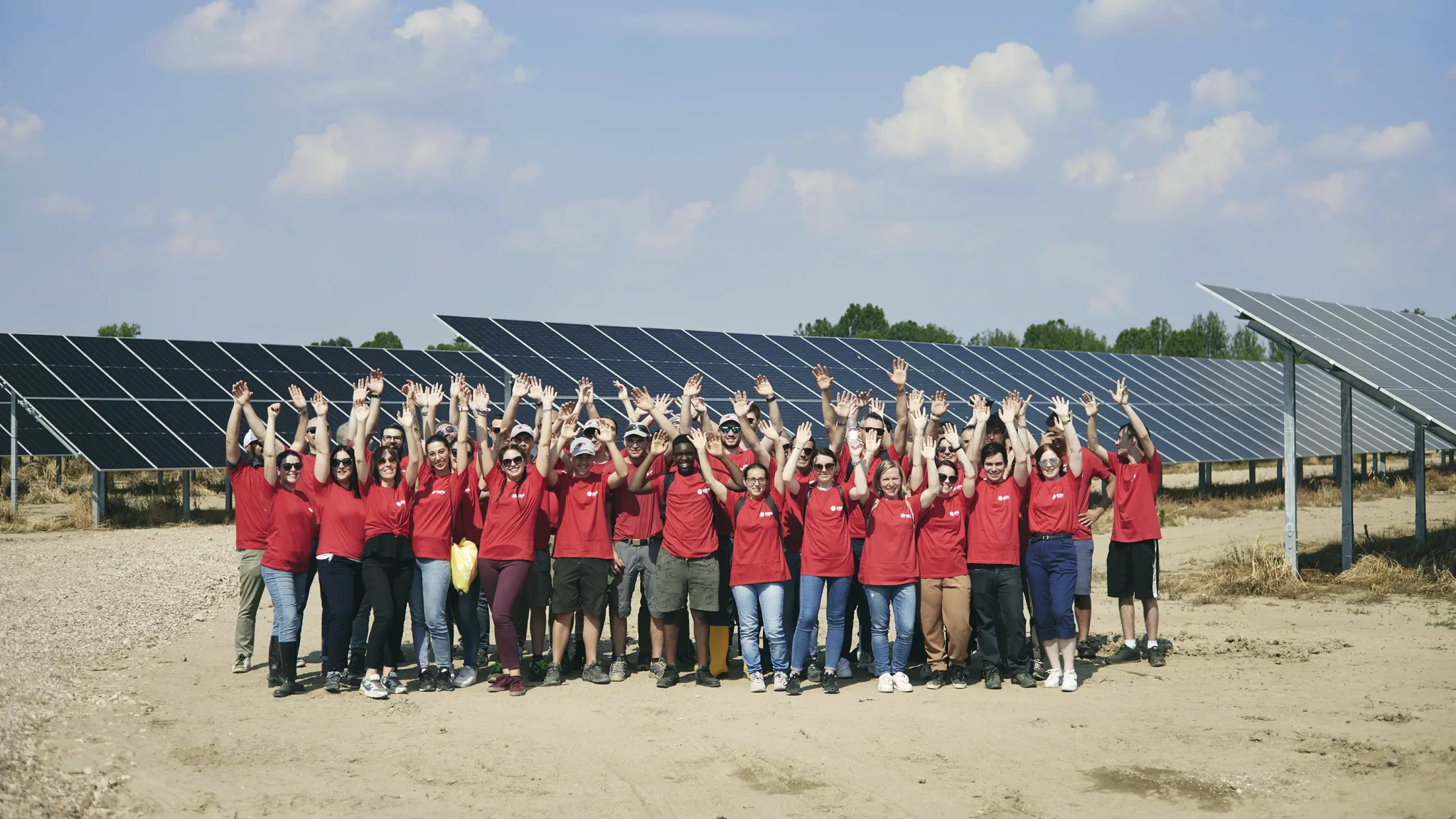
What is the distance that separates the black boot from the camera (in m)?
8.70

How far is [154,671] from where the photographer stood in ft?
30.6

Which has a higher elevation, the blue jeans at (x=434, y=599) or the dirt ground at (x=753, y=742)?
the blue jeans at (x=434, y=599)

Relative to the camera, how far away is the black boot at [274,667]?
8703mm

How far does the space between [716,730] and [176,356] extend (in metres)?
19.6

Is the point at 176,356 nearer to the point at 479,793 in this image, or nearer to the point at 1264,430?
the point at 479,793

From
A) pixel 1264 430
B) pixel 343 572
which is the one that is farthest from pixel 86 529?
pixel 1264 430

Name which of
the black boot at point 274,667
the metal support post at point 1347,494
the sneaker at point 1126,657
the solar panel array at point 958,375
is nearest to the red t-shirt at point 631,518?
the black boot at point 274,667

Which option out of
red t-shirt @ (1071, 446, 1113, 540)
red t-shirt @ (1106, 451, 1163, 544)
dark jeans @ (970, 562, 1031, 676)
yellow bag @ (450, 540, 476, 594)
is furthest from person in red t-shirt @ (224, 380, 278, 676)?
red t-shirt @ (1106, 451, 1163, 544)

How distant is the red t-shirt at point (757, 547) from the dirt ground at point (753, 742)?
0.83m

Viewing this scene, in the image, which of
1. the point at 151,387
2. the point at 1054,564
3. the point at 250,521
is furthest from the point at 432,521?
the point at 151,387

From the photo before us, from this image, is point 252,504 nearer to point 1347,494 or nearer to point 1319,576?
point 1319,576

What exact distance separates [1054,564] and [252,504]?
5840mm

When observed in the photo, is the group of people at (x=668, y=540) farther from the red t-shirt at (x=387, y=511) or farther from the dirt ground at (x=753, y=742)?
the dirt ground at (x=753, y=742)

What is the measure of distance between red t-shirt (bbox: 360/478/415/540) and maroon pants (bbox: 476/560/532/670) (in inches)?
24.5
